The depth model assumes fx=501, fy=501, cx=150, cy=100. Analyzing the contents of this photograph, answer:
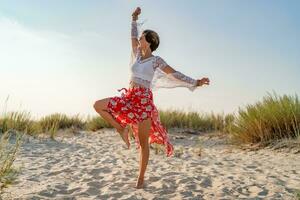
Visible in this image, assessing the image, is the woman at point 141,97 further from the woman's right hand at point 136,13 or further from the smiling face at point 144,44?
the woman's right hand at point 136,13

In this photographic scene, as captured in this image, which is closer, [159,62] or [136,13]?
[159,62]

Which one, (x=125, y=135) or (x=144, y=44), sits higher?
(x=144, y=44)

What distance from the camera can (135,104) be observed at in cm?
532

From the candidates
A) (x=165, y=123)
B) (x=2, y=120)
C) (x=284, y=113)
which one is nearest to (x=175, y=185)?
(x=284, y=113)

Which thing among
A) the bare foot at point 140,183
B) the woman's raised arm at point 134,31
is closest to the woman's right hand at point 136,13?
the woman's raised arm at point 134,31

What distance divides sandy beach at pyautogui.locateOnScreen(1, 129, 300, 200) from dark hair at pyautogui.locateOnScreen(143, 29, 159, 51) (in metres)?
1.61

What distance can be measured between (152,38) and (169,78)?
524 millimetres

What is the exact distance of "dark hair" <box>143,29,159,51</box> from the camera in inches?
213

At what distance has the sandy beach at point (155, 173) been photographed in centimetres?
545

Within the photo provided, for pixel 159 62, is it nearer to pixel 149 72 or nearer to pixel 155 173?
pixel 149 72

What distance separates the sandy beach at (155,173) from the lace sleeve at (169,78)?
45.5 inches

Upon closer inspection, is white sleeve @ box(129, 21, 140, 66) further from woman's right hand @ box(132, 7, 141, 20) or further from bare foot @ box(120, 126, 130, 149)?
bare foot @ box(120, 126, 130, 149)

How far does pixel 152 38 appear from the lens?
5418 millimetres

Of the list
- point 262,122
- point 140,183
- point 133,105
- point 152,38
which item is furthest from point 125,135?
point 262,122
